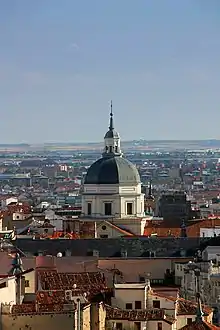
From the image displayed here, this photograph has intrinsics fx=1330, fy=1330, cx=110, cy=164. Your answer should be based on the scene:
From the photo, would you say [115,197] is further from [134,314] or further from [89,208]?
[134,314]

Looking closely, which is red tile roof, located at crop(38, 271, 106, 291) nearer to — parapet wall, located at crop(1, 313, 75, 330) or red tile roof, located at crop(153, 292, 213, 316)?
red tile roof, located at crop(153, 292, 213, 316)

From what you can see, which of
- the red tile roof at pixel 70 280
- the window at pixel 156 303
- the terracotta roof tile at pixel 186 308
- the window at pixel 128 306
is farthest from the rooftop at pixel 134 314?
the red tile roof at pixel 70 280

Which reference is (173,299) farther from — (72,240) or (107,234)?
(107,234)

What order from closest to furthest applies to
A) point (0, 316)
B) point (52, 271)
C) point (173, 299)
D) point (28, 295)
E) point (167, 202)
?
point (0, 316) < point (28, 295) < point (173, 299) < point (52, 271) < point (167, 202)

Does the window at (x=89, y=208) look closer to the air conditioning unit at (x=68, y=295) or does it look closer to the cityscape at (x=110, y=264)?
the cityscape at (x=110, y=264)

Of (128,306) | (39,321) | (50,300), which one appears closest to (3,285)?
(50,300)

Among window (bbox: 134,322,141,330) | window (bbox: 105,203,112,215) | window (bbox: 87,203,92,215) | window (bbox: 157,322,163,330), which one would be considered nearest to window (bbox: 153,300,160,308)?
window (bbox: 157,322,163,330)

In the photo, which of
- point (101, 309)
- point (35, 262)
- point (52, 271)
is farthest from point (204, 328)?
point (35, 262)
